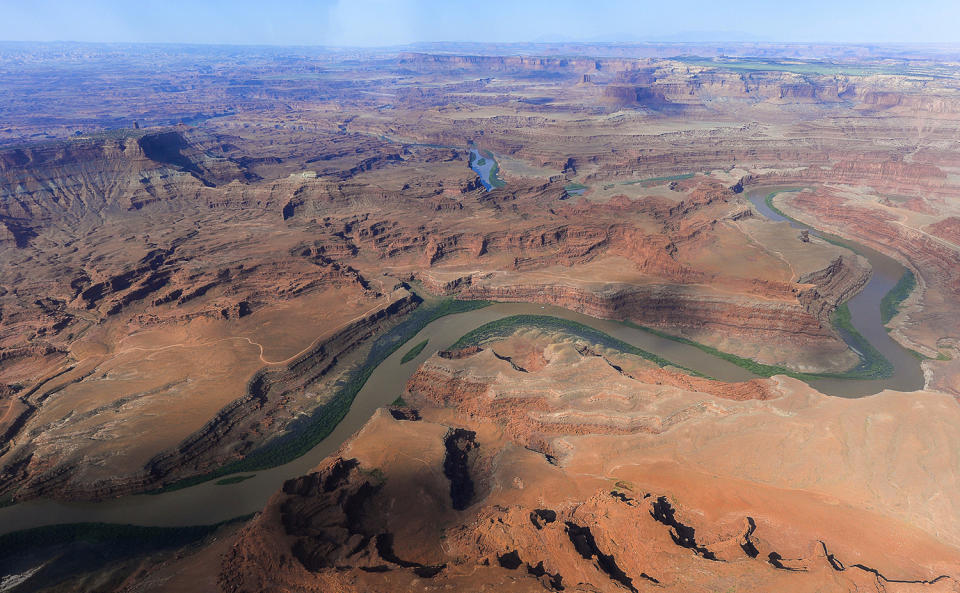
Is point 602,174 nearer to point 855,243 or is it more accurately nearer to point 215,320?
point 855,243

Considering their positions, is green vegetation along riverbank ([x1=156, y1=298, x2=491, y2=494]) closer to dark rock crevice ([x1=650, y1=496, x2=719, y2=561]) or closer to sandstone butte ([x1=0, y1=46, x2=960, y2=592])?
sandstone butte ([x1=0, y1=46, x2=960, y2=592])

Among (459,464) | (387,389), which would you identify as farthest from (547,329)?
(459,464)

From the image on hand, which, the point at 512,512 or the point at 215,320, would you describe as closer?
the point at 512,512

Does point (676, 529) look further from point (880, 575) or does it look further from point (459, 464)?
point (459, 464)

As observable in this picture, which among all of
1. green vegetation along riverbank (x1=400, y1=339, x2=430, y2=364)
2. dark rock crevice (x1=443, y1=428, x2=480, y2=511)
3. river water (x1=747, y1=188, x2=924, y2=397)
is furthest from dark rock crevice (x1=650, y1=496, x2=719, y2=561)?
green vegetation along riverbank (x1=400, y1=339, x2=430, y2=364)

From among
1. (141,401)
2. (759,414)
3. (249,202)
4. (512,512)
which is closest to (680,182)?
(759,414)

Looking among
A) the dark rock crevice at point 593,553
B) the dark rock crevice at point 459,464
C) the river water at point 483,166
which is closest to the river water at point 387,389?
the dark rock crevice at point 459,464

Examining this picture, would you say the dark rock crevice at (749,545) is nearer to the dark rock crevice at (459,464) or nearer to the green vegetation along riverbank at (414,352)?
the dark rock crevice at (459,464)
